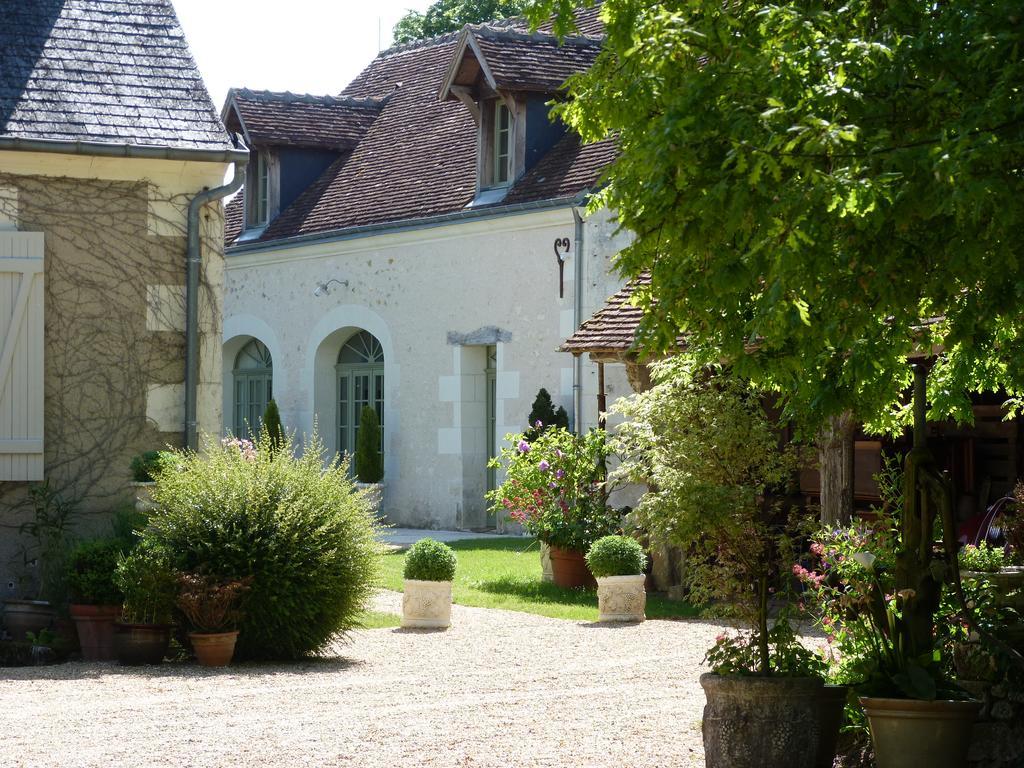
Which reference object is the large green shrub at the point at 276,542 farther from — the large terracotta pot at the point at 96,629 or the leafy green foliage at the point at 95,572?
the large terracotta pot at the point at 96,629

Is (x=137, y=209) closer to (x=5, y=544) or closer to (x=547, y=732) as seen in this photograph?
(x=5, y=544)

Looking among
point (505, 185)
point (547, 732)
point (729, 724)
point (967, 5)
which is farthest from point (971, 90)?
point (505, 185)

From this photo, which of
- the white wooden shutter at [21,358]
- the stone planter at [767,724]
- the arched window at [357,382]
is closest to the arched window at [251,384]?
the arched window at [357,382]

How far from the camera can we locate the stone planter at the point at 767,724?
552 centimetres

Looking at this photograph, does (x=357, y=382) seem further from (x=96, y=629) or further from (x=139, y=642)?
(x=139, y=642)

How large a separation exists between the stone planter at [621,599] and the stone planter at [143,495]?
131 inches

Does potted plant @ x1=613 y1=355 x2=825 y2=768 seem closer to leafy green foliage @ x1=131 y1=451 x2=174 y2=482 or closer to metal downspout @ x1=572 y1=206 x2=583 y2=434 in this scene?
leafy green foliage @ x1=131 y1=451 x2=174 y2=482

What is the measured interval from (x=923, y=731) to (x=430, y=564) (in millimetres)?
5535

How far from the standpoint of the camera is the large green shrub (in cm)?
856

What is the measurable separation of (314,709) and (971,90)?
15.0ft

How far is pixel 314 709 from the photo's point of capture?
7129 millimetres

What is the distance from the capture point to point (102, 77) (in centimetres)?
1019

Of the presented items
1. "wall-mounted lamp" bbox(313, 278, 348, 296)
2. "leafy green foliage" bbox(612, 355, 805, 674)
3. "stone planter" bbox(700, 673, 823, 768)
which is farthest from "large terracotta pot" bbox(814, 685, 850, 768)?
"wall-mounted lamp" bbox(313, 278, 348, 296)

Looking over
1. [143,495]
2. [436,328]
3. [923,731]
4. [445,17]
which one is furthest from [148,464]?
[445,17]
